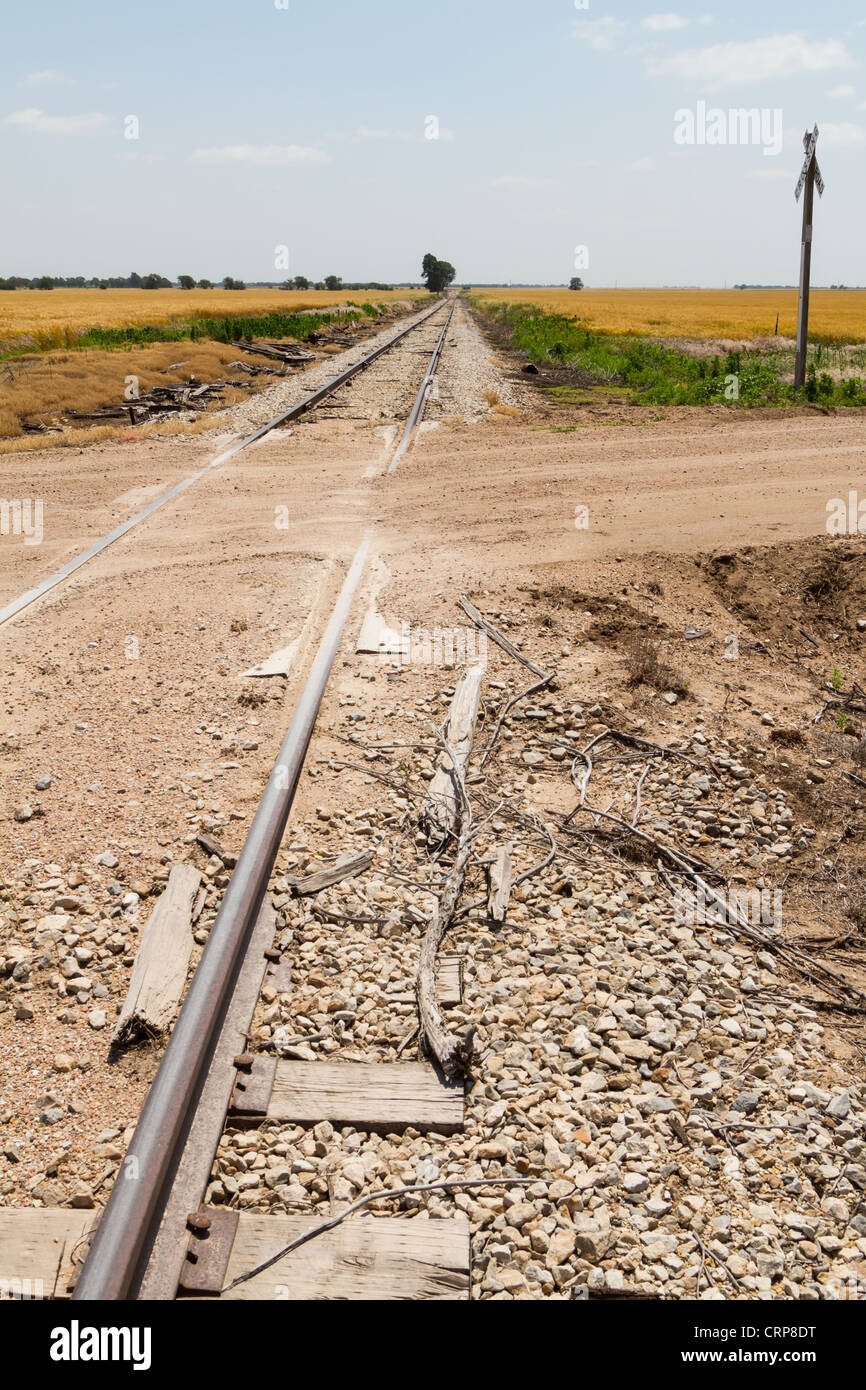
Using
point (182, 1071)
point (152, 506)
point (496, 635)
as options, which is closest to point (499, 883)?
point (182, 1071)

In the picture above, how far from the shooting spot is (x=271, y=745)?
19.1ft

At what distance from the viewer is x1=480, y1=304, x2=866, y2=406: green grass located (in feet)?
65.6

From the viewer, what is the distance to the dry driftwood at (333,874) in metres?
4.51

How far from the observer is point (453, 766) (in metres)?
5.47

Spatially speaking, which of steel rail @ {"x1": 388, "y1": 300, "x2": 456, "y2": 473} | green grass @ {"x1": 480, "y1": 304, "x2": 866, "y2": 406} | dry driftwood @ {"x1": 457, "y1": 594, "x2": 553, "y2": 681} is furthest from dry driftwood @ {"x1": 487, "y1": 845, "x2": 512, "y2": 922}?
green grass @ {"x1": 480, "y1": 304, "x2": 866, "y2": 406}

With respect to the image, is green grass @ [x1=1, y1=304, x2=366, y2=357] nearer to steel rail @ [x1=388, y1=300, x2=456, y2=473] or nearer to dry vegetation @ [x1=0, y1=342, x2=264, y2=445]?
dry vegetation @ [x1=0, y1=342, x2=264, y2=445]

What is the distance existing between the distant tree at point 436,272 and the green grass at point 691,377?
142 m

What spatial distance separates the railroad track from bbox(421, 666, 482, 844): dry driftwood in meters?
0.96

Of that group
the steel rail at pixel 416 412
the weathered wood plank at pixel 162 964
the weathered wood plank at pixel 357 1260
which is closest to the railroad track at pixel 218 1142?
the weathered wood plank at pixel 357 1260

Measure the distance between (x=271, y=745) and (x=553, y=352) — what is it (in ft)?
90.5

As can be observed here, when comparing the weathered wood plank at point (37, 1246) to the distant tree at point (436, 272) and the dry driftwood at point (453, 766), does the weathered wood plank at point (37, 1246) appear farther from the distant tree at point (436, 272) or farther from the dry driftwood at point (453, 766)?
the distant tree at point (436, 272)

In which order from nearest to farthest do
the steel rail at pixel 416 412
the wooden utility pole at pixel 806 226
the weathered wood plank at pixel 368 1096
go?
1. the weathered wood plank at pixel 368 1096
2. the steel rail at pixel 416 412
3. the wooden utility pole at pixel 806 226
